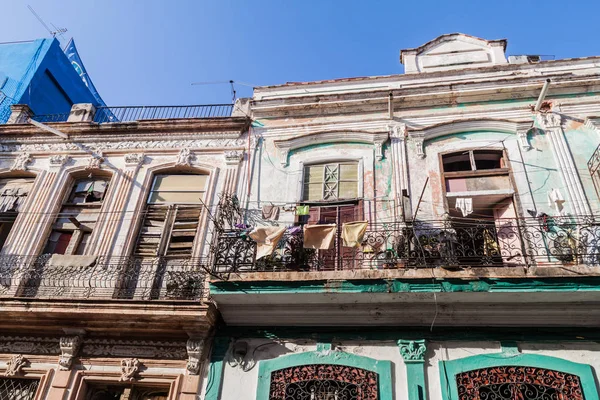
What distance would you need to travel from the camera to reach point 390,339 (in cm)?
603

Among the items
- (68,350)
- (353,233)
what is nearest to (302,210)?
(353,233)

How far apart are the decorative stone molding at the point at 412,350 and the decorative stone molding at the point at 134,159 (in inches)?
235

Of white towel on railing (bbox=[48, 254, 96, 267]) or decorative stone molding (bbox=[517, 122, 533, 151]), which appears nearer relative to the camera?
white towel on railing (bbox=[48, 254, 96, 267])

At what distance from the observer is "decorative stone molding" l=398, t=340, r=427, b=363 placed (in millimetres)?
5793

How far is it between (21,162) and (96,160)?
5.30 ft

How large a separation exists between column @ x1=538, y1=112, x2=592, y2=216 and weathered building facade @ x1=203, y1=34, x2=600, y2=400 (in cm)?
2

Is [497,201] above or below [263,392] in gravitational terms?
above

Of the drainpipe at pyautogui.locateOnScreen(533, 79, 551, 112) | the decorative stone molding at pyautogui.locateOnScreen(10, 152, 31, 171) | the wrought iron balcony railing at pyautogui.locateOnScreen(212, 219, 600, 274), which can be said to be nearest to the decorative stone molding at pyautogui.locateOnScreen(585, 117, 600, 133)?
the drainpipe at pyautogui.locateOnScreen(533, 79, 551, 112)

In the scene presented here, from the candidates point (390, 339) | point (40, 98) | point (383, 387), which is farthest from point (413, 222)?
point (40, 98)

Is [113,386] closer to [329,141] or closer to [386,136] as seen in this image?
[329,141]

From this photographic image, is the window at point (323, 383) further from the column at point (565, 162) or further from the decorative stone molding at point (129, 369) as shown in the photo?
the column at point (565, 162)

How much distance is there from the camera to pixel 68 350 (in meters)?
6.42

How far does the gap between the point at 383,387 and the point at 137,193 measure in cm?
557

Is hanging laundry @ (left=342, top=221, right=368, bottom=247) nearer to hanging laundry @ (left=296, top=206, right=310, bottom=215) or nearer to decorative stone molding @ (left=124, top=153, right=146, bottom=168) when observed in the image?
hanging laundry @ (left=296, top=206, right=310, bottom=215)
